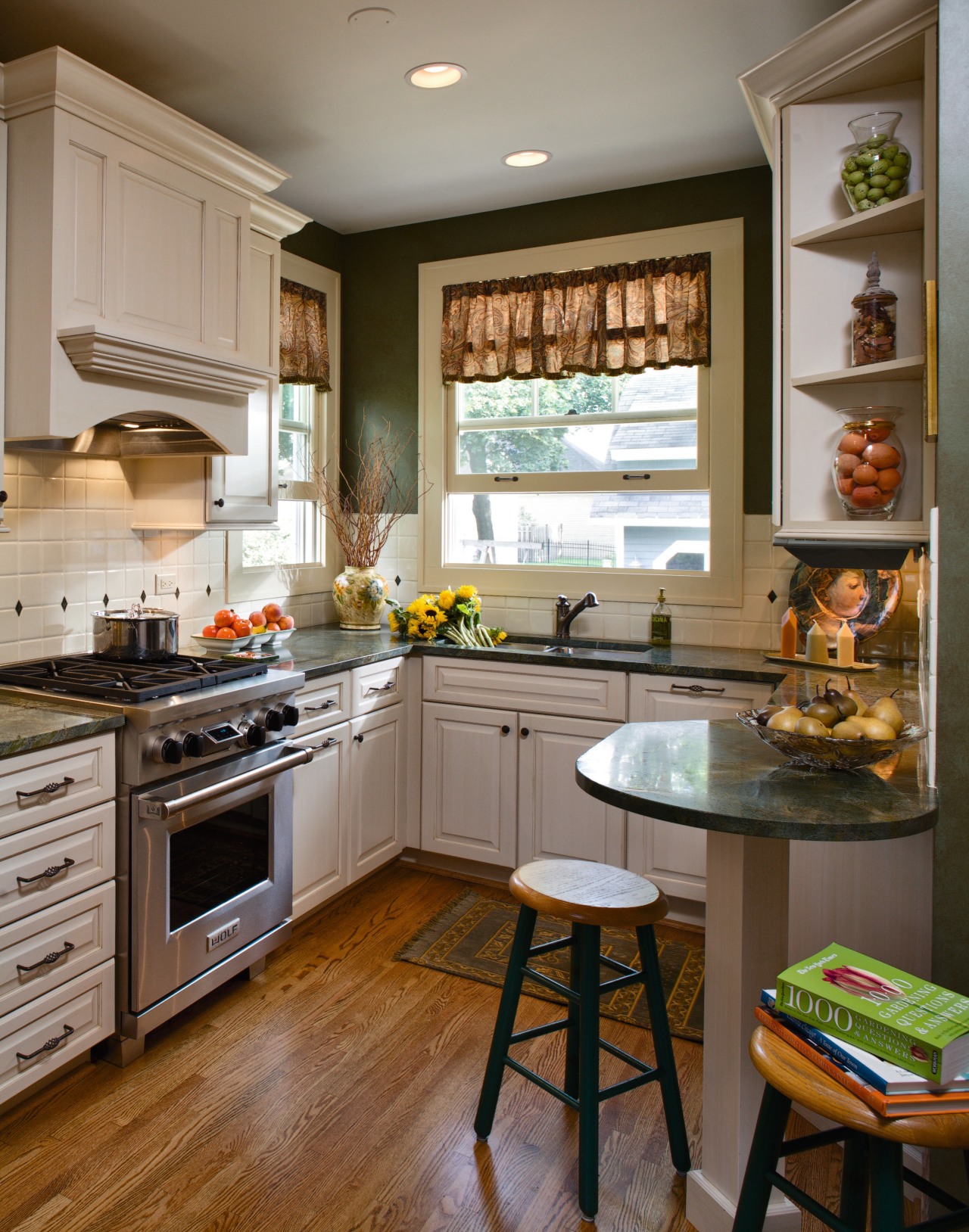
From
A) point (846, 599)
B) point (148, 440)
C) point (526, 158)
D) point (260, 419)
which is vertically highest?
point (526, 158)

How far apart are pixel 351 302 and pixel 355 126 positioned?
123cm

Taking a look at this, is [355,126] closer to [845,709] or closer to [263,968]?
[845,709]

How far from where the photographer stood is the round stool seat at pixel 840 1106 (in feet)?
3.49

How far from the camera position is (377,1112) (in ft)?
7.16

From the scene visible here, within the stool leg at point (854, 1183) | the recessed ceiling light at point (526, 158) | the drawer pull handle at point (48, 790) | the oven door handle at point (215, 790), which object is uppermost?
the recessed ceiling light at point (526, 158)

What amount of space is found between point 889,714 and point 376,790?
7.14ft

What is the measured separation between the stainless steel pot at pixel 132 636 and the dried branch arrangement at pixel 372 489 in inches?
54.8

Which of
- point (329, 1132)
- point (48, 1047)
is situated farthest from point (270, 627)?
point (329, 1132)

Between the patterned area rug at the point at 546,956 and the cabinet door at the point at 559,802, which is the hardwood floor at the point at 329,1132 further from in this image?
the cabinet door at the point at 559,802

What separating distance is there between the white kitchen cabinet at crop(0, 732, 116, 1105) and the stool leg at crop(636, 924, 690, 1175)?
1342mm

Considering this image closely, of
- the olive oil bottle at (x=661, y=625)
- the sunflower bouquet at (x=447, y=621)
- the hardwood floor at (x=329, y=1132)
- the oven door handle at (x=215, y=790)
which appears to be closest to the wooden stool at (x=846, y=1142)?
the hardwood floor at (x=329, y=1132)

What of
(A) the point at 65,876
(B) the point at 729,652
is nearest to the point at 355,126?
(B) the point at 729,652

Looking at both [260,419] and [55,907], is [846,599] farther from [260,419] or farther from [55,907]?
[55,907]

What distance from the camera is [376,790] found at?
136 inches
